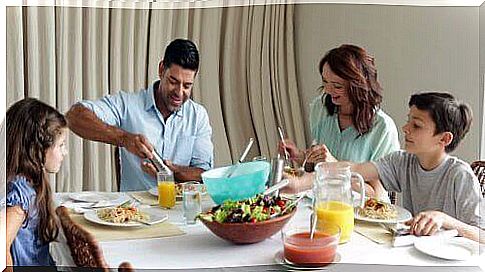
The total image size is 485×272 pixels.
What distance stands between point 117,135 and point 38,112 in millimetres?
130

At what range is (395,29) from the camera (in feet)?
4.51

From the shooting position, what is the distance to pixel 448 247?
4.39ft

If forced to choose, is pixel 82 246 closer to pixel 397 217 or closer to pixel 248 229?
pixel 248 229

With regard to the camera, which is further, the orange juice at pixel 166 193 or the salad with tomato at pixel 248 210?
the orange juice at pixel 166 193

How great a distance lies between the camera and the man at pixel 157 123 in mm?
1378

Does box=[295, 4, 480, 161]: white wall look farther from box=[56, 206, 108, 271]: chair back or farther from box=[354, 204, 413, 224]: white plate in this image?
box=[56, 206, 108, 271]: chair back

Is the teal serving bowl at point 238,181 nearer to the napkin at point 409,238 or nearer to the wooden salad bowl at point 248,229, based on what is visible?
the wooden salad bowl at point 248,229

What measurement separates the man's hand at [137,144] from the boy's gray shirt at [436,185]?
38 centimetres

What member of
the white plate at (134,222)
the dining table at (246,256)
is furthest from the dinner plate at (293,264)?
the white plate at (134,222)

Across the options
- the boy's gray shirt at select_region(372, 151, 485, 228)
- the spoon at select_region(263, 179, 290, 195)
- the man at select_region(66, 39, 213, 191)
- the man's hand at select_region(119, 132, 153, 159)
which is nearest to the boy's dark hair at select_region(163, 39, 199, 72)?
the man at select_region(66, 39, 213, 191)

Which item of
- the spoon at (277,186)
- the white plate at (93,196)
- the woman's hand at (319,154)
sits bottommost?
the white plate at (93,196)

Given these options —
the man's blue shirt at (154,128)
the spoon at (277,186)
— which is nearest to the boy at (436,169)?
the spoon at (277,186)

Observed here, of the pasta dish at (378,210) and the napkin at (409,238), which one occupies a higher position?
the pasta dish at (378,210)

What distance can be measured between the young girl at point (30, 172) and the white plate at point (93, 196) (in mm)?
53
